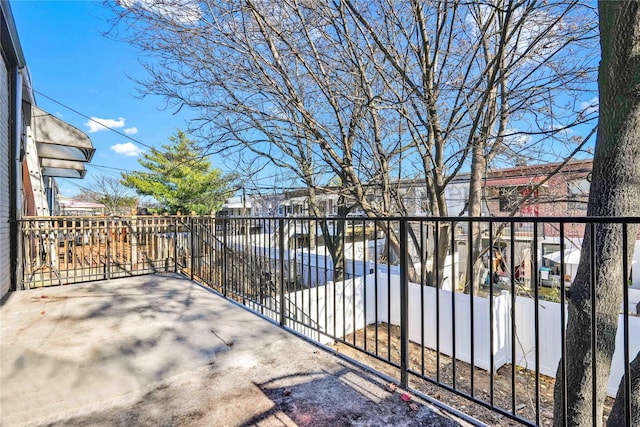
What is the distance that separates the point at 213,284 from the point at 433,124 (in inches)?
153

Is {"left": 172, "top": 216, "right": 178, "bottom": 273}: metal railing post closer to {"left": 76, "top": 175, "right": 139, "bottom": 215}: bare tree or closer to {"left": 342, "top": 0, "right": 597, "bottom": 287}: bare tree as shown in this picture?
{"left": 342, "top": 0, "right": 597, "bottom": 287}: bare tree

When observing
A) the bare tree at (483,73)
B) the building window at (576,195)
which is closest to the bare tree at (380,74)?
the bare tree at (483,73)

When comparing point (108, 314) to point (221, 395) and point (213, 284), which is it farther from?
point (221, 395)

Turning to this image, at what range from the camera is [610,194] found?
2.11 m

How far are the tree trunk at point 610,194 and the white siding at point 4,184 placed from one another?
6.13 meters

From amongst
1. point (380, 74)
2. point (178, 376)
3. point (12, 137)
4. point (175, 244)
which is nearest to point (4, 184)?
point (12, 137)

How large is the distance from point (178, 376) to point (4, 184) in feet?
15.0

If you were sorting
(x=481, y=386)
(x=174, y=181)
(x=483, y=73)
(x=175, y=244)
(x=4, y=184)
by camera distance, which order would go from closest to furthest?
(x=483, y=73)
(x=4, y=184)
(x=481, y=386)
(x=175, y=244)
(x=174, y=181)

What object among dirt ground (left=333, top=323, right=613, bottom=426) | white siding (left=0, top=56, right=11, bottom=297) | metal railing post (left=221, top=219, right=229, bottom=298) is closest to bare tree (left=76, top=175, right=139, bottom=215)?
white siding (left=0, top=56, right=11, bottom=297)

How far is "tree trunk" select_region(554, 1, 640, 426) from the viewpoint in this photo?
2.03m

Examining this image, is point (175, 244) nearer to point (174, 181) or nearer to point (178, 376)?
point (178, 376)

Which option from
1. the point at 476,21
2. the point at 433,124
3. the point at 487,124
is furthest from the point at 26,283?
the point at 476,21

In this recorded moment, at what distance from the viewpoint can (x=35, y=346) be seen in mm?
2639

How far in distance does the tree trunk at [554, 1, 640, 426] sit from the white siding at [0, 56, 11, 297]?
6.13m
